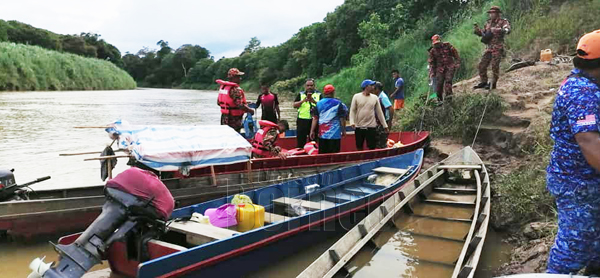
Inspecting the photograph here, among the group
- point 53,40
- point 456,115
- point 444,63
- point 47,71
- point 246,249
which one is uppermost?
point 53,40

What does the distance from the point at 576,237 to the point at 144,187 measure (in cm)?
317

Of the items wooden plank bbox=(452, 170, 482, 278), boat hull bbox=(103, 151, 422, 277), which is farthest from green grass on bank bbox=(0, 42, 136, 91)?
wooden plank bbox=(452, 170, 482, 278)

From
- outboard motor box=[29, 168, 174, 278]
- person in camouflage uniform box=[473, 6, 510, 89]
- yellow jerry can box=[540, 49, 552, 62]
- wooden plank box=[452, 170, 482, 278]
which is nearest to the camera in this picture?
outboard motor box=[29, 168, 174, 278]

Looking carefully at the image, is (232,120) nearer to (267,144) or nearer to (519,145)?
(267,144)

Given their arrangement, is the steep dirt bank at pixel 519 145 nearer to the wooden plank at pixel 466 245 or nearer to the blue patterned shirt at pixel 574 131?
the wooden plank at pixel 466 245

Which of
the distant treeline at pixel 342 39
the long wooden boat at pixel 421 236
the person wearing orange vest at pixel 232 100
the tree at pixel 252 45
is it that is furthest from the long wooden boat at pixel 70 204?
the tree at pixel 252 45

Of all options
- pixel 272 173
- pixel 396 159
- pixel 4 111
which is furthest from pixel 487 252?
pixel 4 111

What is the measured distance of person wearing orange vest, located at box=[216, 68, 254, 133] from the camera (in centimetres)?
776

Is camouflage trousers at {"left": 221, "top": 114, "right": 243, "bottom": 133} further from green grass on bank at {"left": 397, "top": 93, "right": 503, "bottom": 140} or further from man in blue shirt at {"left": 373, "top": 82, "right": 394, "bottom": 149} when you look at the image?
green grass on bank at {"left": 397, "top": 93, "right": 503, "bottom": 140}

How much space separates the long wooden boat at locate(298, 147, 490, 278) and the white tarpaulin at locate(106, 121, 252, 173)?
2.18 metres

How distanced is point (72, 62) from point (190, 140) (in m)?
38.0

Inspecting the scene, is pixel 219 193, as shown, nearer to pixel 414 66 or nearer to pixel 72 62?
pixel 414 66

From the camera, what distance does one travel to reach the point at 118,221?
366cm

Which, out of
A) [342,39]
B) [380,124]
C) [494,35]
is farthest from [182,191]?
[342,39]
